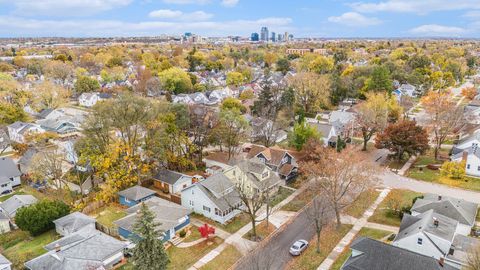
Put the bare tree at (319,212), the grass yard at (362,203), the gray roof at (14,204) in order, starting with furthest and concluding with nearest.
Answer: the gray roof at (14,204) < the grass yard at (362,203) < the bare tree at (319,212)

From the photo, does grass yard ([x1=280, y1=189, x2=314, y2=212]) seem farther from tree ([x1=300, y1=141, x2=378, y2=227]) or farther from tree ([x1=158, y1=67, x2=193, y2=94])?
tree ([x1=158, y1=67, x2=193, y2=94])

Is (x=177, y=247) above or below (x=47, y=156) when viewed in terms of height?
below

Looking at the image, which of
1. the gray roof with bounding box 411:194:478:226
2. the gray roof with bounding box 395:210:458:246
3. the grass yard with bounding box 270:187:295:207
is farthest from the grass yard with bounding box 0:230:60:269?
the gray roof with bounding box 411:194:478:226

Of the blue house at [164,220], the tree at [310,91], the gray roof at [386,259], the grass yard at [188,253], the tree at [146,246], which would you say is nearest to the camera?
the tree at [146,246]

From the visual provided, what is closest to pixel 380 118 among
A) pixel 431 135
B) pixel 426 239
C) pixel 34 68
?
pixel 431 135

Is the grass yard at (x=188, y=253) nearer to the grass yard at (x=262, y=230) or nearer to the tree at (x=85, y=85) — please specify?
the grass yard at (x=262, y=230)

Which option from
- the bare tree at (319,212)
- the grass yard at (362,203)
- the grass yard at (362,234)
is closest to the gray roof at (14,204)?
the bare tree at (319,212)

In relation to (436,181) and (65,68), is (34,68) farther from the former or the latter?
(436,181)
